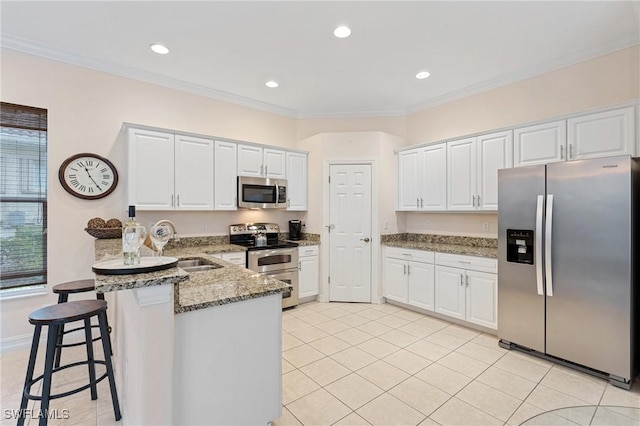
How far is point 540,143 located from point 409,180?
1646mm

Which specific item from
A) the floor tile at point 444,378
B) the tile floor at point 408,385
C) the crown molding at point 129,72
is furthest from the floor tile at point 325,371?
the crown molding at point 129,72

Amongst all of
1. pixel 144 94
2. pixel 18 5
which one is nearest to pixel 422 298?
pixel 144 94

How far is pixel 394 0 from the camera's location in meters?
2.35

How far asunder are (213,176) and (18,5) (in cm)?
217

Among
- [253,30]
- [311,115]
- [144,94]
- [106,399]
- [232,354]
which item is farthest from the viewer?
[311,115]

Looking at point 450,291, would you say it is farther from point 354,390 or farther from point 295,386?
point 295,386

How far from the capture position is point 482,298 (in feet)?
10.9

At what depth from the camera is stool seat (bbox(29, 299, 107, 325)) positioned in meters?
1.72

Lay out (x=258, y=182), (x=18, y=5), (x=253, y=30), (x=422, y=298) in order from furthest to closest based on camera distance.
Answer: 1. (x=258, y=182)
2. (x=422, y=298)
3. (x=253, y=30)
4. (x=18, y=5)

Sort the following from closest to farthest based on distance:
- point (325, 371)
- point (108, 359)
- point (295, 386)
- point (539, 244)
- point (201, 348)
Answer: point (201, 348), point (108, 359), point (295, 386), point (325, 371), point (539, 244)

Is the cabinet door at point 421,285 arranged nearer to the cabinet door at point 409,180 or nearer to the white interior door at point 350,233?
the white interior door at point 350,233

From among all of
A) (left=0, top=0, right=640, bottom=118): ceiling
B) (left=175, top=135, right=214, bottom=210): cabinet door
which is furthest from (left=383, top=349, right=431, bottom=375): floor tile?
(left=0, top=0, right=640, bottom=118): ceiling

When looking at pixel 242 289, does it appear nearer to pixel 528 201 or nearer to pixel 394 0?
pixel 394 0

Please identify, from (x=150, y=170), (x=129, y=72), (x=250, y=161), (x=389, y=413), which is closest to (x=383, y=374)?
(x=389, y=413)
